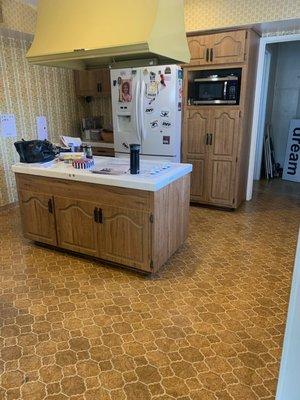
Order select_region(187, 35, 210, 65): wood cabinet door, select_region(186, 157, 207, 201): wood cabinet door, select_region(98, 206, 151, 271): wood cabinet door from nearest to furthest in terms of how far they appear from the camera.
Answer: select_region(98, 206, 151, 271): wood cabinet door
select_region(187, 35, 210, 65): wood cabinet door
select_region(186, 157, 207, 201): wood cabinet door

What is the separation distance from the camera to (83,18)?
2045mm

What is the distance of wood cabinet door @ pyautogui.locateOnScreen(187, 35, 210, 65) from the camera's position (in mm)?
3785

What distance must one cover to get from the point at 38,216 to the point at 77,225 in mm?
500

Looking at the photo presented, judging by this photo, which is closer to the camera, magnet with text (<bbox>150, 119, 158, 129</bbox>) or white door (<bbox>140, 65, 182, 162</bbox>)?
white door (<bbox>140, 65, 182, 162</bbox>)

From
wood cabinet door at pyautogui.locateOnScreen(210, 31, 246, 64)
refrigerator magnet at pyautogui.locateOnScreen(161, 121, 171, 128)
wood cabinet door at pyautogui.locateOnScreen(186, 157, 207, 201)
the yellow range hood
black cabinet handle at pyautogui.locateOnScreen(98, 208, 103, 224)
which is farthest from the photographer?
wood cabinet door at pyautogui.locateOnScreen(186, 157, 207, 201)

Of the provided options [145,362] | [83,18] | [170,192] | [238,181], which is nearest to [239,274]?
[170,192]

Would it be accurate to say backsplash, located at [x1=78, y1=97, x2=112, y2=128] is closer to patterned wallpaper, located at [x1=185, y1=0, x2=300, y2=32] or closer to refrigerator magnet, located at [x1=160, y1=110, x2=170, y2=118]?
refrigerator magnet, located at [x1=160, y1=110, x2=170, y2=118]

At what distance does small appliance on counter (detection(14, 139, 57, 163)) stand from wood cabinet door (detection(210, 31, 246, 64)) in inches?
94.4

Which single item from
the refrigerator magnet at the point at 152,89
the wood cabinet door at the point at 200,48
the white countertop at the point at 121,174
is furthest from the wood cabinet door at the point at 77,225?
the wood cabinet door at the point at 200,48

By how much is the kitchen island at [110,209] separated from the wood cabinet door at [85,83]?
2.40 metres

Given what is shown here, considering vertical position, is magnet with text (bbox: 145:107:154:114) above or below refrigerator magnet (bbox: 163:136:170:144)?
above

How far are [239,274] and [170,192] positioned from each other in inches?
38.0

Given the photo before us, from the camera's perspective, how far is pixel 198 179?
4.31 m

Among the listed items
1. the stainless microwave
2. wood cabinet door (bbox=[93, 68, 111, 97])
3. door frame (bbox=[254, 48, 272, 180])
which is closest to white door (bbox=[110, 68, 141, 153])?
wood cabinet door (bbox=[93, 68, 111, 97])
